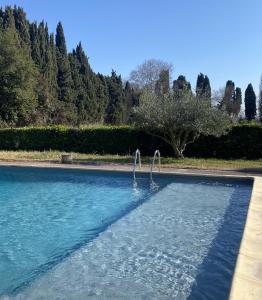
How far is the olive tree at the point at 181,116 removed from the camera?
1727cm

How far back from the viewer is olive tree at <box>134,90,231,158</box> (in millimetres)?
→ 17266

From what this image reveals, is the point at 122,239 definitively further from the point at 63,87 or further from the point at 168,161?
the point at 63,87

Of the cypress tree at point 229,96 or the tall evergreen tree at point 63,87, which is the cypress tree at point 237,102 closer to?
the cypress tree at point 229,96

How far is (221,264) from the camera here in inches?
225

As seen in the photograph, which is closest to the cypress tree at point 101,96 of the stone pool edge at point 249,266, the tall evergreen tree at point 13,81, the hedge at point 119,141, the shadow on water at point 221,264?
the tall evergreen tree at point 13,81

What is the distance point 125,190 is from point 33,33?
52.0 m

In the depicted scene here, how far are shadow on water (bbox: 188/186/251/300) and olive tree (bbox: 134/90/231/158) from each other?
29.0 feet

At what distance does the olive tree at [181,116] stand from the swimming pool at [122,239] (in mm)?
4676

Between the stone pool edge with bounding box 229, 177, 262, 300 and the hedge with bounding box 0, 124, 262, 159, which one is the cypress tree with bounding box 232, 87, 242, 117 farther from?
the stone pool edge with bounding box 229, 177, 262, 300

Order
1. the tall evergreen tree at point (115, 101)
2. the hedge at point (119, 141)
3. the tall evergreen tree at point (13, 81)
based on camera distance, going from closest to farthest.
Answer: the hedge at point (119, 141), the tall evergreen tree at point (13, 81), the tall evergreen tree at point (115, 101)

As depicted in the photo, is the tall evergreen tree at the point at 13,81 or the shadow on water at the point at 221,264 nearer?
the shadow on water at the point at 221,264

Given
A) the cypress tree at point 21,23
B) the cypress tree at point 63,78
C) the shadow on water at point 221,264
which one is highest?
the cypress tree at point 21,23

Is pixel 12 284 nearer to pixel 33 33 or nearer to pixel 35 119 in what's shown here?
pixel 35 119

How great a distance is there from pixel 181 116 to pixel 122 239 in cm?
1091
